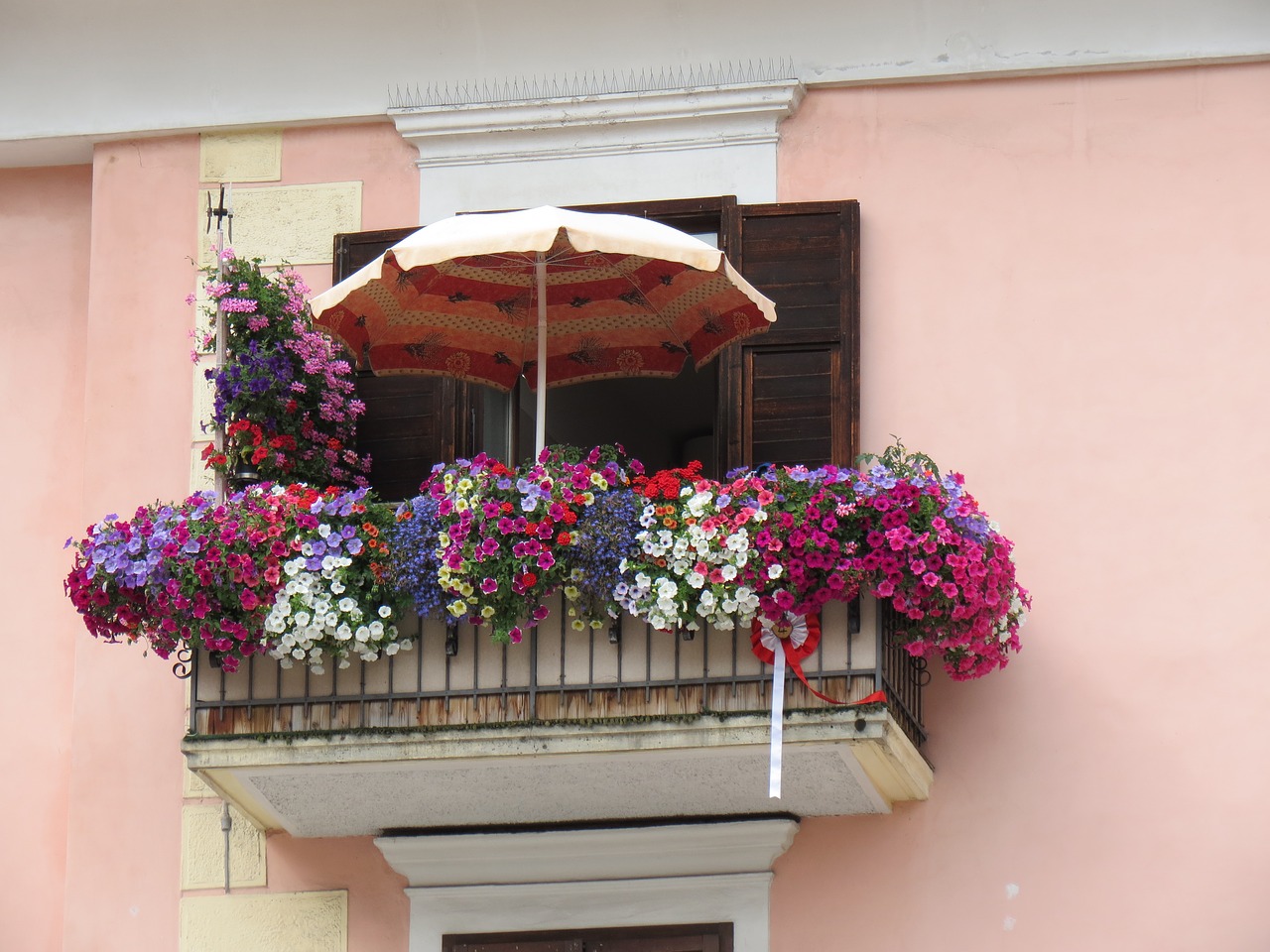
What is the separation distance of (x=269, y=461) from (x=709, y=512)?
1.78 metres

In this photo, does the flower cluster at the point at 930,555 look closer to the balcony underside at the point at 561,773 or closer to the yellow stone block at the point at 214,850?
the balcony underside at the point at 561,773

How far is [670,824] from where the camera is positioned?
878 cm

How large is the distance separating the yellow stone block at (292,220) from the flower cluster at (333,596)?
1.77 meters

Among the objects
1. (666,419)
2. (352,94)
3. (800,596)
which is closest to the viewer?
(800,596)

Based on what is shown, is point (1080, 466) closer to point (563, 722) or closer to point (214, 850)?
point (563, 722)

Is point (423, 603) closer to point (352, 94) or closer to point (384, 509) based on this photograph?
point (384, 509)

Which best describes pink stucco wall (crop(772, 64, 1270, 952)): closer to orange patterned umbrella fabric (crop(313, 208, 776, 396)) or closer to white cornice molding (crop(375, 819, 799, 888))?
white cornice molding (crop(375, 819, 799, 888))

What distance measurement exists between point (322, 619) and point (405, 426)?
57.6 inches

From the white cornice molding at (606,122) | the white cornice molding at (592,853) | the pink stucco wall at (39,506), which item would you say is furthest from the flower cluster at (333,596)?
the white cornice molding at (606,122)

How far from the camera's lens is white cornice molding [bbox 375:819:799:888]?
8.75 meters

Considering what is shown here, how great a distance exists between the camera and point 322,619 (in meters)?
8.08

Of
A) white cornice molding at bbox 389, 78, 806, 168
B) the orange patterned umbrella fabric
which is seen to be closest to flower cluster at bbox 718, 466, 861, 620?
the orange patterned umbrella fabric

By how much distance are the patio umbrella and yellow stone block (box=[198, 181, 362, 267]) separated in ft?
3.00

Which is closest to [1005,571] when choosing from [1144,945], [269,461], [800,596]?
[800,596]
